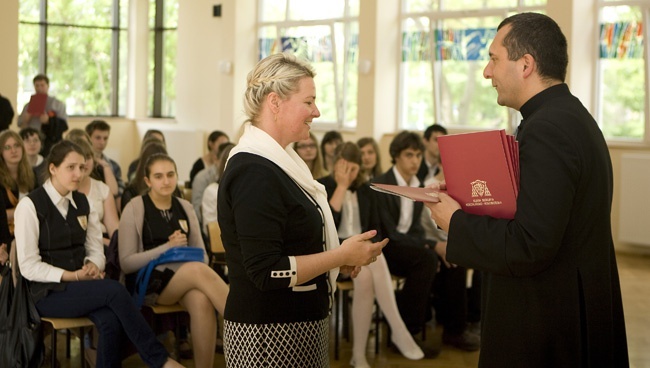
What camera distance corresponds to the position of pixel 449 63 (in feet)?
38.1

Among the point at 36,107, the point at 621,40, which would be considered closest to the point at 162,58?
the point at 36,107

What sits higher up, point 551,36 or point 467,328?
point 551,36

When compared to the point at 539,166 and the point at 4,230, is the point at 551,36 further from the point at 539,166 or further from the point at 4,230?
the point at 4,230

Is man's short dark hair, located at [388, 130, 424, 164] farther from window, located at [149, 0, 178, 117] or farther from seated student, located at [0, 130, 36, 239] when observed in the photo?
window, located at [149, 0, 178, 117]

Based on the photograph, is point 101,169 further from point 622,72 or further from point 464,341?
point 622,72

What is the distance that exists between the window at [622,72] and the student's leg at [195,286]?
663cm

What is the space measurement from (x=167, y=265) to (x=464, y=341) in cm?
211

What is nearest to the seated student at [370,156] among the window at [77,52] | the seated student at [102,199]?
the seated student at [102,199]

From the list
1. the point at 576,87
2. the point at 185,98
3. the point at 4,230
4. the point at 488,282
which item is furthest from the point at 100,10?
the point at 488,282

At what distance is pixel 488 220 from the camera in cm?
224

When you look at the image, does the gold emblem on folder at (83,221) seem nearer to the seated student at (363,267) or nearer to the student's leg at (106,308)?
the student's leg at (106,308)

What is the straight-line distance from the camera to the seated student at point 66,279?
4.27 metres

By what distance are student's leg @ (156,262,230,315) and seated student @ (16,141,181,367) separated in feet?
1.23

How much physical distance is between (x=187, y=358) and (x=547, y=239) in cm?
355
